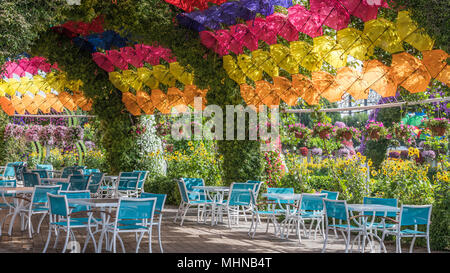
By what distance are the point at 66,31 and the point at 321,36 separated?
694cm

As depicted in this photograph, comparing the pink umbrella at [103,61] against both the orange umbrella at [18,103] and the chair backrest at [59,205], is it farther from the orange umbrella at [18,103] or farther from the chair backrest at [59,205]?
the chair backrest at [59,205]

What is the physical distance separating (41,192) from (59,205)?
1498 millimetres

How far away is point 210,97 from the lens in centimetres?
1070

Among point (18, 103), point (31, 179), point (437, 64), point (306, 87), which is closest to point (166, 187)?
point (31, 179)

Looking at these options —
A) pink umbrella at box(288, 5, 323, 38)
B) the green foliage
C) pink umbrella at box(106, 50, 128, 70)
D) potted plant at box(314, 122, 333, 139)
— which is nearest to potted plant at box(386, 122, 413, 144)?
potted plant at box(314, 122, 333, 139)

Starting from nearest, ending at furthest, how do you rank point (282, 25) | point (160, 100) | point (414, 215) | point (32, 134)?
point (414, 215) → point (282, 25) → point (160, 100) → point (32, 134)

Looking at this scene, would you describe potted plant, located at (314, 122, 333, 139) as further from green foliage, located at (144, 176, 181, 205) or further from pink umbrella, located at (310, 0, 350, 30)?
green foliage, located at (144, 176, 181, 205)

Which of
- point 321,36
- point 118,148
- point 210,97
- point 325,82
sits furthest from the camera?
point 118,148

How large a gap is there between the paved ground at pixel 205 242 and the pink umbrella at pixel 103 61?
5.00 meters

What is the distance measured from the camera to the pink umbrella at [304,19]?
24.8ft

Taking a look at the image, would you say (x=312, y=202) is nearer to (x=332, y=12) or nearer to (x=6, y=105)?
(x=332, y=12)

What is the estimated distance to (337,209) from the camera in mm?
6398
